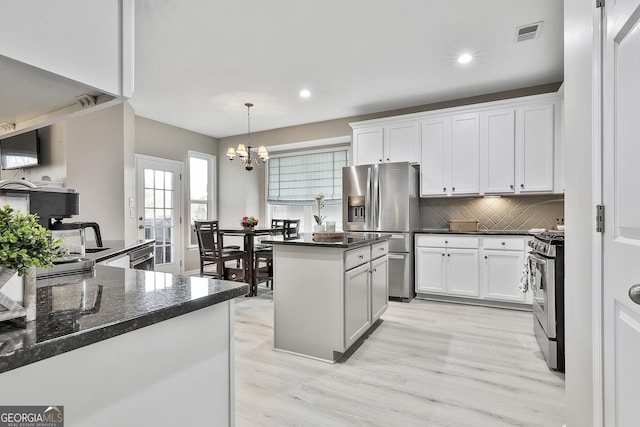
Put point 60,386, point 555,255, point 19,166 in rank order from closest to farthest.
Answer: point 60,386 → point 555,255 → point 19,166

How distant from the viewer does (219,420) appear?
0.95 meters

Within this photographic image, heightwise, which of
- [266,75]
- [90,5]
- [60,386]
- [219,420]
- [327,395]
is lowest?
[327,395]

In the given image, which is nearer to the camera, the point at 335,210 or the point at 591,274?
the point at 591,274

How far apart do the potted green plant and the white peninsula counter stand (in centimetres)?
186

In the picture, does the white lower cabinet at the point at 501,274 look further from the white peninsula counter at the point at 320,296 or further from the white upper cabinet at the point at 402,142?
the white peninsula counter at the point at 320,296

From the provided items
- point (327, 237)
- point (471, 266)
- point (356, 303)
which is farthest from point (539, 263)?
point (327, 237)

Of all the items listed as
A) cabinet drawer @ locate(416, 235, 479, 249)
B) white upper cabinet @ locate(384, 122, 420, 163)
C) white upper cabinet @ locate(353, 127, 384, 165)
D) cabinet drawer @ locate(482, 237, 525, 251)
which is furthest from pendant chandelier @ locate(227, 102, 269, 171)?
cabinet drawer @ locate(482, 237, 525, 251)

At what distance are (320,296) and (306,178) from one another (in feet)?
12.7

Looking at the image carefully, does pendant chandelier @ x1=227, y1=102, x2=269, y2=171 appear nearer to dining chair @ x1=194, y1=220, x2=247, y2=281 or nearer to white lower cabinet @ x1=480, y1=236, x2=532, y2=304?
dining chair @ x1=194, y1=220, x2=247, y2=281

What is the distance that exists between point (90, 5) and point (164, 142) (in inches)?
209

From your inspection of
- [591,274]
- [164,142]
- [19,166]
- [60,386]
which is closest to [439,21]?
[591,274]

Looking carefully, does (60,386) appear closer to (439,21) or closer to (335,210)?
(439,21)

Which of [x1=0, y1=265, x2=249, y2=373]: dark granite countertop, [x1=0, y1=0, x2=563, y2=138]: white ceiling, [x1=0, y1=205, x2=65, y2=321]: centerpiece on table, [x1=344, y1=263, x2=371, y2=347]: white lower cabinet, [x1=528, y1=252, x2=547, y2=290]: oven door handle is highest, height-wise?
[x1=0, y1=0, x2=563, y2=138]: white ceiling

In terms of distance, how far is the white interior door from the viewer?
90 centimetres
